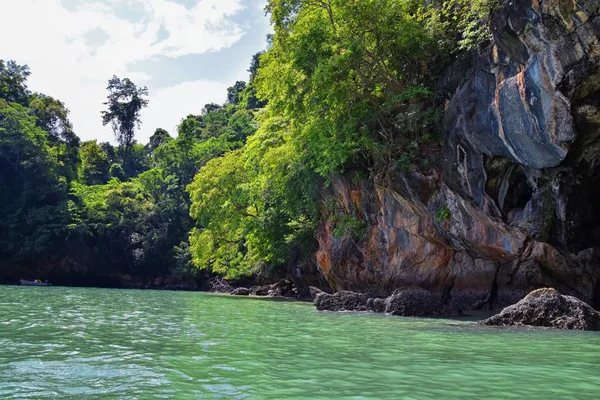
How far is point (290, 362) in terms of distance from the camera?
6.68 m

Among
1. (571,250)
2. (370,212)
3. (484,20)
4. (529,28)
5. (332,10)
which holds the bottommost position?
(571,250)

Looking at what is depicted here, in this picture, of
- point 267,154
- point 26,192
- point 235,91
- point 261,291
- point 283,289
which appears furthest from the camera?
point 235,91

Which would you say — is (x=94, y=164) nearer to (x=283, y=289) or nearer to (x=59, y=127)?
(x=59, y=127)

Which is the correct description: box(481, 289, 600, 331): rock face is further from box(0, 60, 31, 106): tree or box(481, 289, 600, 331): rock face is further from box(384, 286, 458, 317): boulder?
box(0, 60, 31, 106): tree

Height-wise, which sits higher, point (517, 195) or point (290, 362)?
point (517, 195)

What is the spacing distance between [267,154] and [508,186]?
473 inches

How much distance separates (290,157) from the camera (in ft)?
77.8

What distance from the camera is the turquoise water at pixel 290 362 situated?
5109 millimetres

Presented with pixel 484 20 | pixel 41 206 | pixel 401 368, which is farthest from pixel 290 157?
pixel 41 206

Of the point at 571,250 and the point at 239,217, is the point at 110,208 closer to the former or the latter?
the point at 239,217

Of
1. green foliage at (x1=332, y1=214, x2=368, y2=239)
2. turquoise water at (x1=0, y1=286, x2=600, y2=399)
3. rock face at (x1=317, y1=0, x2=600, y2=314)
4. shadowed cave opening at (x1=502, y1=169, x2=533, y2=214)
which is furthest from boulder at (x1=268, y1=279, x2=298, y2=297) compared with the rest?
turquoise water at (x1=0, y1=286, x2=600, y2=399)

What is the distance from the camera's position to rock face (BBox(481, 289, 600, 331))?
36.1ft

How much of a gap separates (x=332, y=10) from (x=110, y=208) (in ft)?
116

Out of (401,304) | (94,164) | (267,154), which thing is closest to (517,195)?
(401,304)
